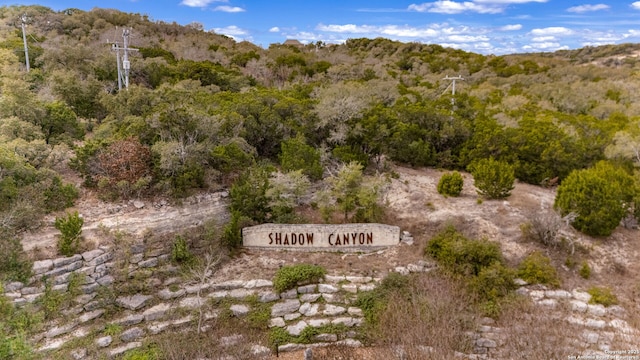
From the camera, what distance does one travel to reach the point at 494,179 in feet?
54.2

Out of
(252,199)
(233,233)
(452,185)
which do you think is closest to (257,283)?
(233,233)

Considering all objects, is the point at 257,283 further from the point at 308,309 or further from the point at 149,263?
the point at 149,263

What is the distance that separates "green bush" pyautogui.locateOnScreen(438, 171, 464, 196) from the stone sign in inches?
181

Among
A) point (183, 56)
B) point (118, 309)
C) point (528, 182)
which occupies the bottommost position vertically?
point (118, 309)

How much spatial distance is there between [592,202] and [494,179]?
352cm

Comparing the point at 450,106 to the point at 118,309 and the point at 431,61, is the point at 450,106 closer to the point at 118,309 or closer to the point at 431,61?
the point at 118,309

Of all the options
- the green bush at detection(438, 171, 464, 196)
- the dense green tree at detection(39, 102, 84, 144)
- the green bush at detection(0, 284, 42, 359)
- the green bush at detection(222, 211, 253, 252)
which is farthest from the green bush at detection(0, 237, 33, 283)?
the green bush at detection(438, 171, 464, 196)

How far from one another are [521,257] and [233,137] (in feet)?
38.6

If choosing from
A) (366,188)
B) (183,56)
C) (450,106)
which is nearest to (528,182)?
(450,106)

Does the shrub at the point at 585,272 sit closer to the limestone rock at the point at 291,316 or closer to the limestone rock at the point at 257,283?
the limestone rock at the point at 291,316

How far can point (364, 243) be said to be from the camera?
13.9 meters

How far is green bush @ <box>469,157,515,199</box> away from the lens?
16438mm

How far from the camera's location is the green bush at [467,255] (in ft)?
39.8

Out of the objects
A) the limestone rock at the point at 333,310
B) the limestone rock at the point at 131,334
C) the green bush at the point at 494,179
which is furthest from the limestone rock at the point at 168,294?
the green bush at the point at 494,179
